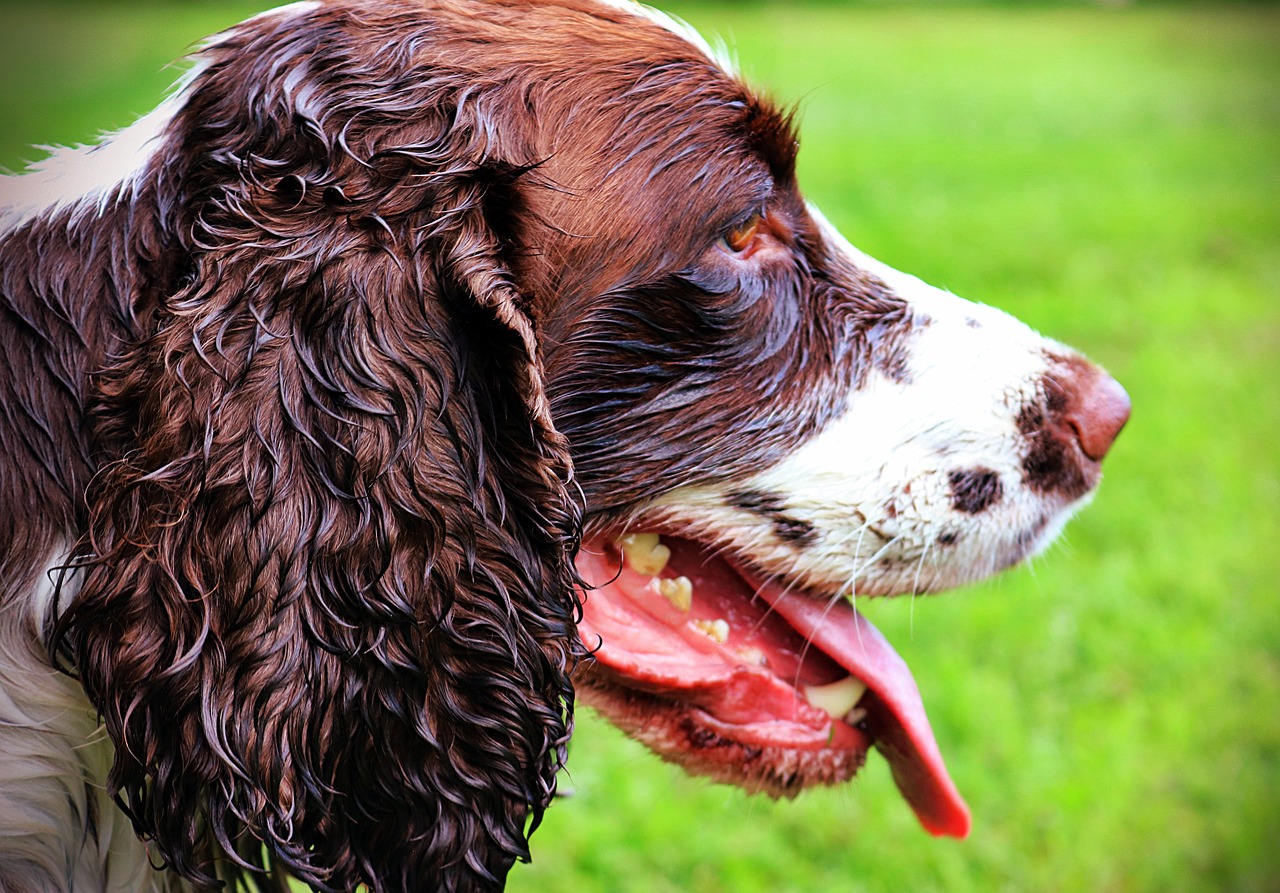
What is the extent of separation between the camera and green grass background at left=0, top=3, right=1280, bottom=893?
141 inches

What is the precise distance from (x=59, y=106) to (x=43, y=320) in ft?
36.6

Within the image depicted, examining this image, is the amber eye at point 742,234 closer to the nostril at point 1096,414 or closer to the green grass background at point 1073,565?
the green grass background at point 1073,565

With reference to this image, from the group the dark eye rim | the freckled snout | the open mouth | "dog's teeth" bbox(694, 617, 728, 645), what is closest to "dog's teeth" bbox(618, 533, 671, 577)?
the open mouth

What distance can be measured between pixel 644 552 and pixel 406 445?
2.04ft

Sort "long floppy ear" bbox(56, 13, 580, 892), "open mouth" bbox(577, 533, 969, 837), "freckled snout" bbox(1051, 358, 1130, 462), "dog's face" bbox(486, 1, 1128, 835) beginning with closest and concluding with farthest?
1. "long floppy ear" bbox(56, 13, 580, 892)
2. "dog's face" bbox(486, 1, 1128, 835)
3. "open mouth" bbox(577, 533, 969, 837)
4. "freckled snout" bbox(1051, 358, 1130, 462)

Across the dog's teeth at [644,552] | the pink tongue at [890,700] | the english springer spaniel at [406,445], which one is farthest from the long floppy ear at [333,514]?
the pink tongue at [890,700]

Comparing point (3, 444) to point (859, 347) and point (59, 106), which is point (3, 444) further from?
point (59, 106)

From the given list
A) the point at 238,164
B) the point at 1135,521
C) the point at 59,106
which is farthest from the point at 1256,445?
the point at 59,106

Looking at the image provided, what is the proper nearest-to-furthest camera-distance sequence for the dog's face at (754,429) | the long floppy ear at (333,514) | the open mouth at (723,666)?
the long floppy ear at (333,514) < the dog's face at (754,429) < the open mouth at (723,666)

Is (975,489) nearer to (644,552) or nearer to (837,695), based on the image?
(837,695)

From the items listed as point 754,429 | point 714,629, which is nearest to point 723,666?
Answer: point 714,629

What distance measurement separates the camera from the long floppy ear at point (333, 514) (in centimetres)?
160

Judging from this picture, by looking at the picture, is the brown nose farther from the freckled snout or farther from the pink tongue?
the pink tongue

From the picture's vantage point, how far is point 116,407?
167cm
